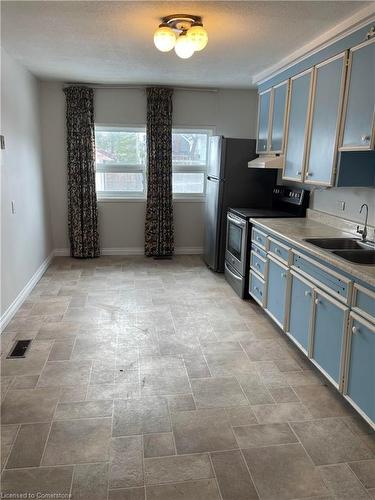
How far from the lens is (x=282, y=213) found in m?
4.44

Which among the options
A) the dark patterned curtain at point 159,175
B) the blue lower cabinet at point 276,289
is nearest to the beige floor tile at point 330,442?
the blue lower cabinet at point 276,289

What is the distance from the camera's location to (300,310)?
304 centimetres

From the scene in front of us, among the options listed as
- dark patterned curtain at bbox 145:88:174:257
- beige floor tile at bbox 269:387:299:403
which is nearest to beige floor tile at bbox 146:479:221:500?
beige floor tile at bbox 269:387:299:403

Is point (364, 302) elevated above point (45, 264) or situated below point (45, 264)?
above

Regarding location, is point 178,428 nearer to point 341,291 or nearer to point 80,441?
point 80,441

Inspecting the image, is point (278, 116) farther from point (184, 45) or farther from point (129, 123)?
point (129, 123)

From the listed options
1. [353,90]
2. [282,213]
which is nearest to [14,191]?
[282,213]

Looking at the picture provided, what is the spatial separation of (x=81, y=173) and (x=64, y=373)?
347 cm

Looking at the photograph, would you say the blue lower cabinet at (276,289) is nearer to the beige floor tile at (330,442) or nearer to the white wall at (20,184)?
the beige floor tile at (330,442)

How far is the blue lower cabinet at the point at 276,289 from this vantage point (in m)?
3.35

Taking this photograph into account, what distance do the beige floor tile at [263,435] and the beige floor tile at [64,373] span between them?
45.3 inches

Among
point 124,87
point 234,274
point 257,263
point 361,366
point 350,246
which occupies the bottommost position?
point 234,274

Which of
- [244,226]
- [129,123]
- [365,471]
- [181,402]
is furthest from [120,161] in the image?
[365,471]

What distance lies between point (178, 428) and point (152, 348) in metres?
1.01
